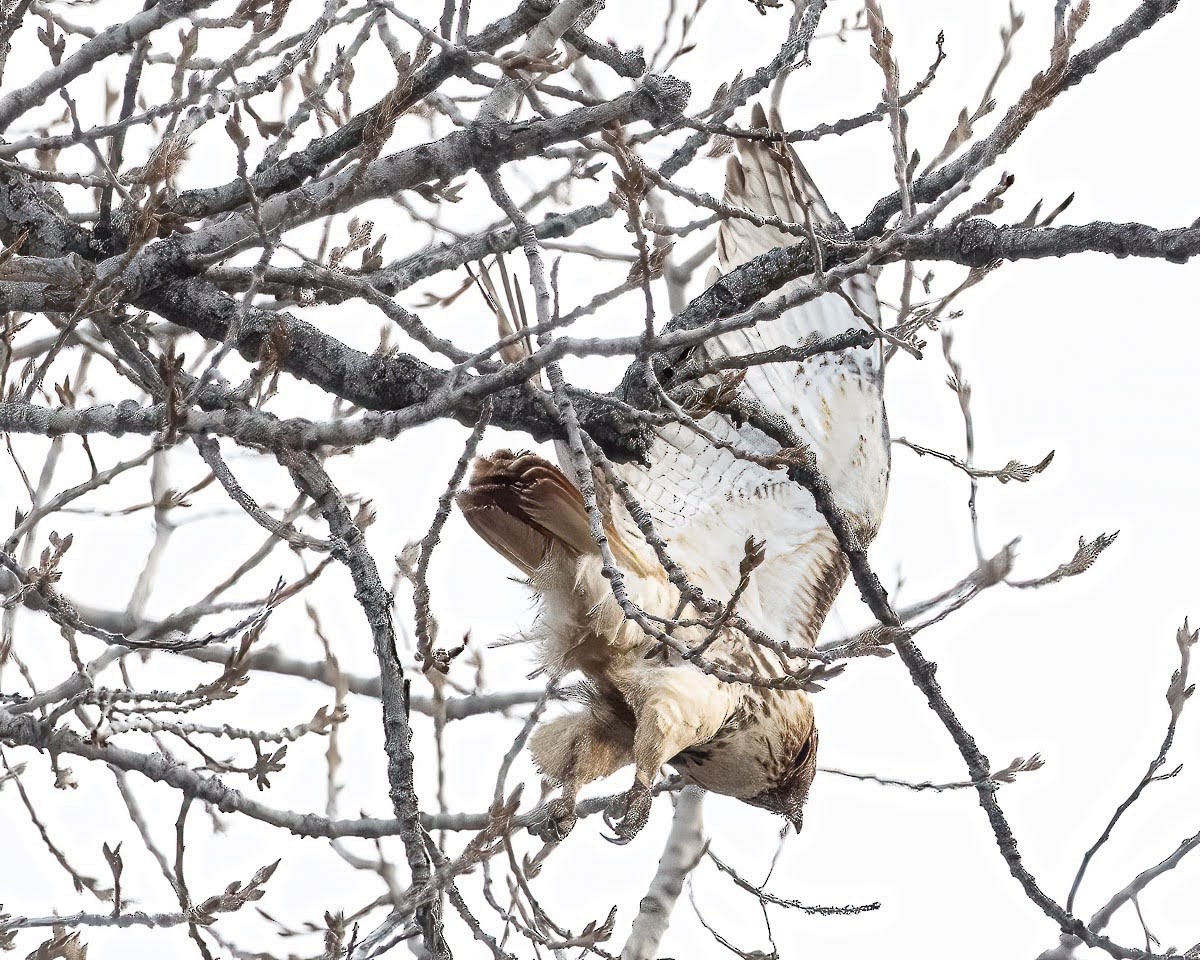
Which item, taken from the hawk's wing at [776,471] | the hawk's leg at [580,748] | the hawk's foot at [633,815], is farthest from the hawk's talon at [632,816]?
the hawk's wing at [776,471]

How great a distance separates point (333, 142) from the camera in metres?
2.64

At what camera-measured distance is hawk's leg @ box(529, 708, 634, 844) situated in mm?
3627

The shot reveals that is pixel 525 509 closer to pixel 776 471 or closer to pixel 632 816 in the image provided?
pixel 632 816

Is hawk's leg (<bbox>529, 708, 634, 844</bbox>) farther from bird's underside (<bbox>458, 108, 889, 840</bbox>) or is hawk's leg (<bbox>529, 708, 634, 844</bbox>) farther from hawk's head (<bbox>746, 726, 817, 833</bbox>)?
hawk's head (<bbox>746, 726, 817, 833</bbox>)

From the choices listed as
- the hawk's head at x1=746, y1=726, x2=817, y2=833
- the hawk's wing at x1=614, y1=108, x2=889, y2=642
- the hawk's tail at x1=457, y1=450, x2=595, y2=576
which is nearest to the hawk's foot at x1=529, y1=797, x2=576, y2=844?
the hawk's tail at x1=457, y1=450, x2=595, y2=576

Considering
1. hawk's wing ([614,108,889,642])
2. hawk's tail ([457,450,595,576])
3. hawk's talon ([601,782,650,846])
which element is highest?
hawk's wing ([614,108,889,642])

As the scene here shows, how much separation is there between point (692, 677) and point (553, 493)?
67 centimetres

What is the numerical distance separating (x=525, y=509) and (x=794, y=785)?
4.62ft

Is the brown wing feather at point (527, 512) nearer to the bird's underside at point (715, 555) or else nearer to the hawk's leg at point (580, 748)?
the bird's underside at point (715, 555)

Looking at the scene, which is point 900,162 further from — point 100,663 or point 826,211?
point 100,663

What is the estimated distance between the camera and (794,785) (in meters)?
3.93

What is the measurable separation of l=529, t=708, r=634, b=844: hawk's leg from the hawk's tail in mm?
525

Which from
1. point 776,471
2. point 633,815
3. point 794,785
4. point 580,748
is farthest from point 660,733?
point 776,471

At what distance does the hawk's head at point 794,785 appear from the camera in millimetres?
3875
